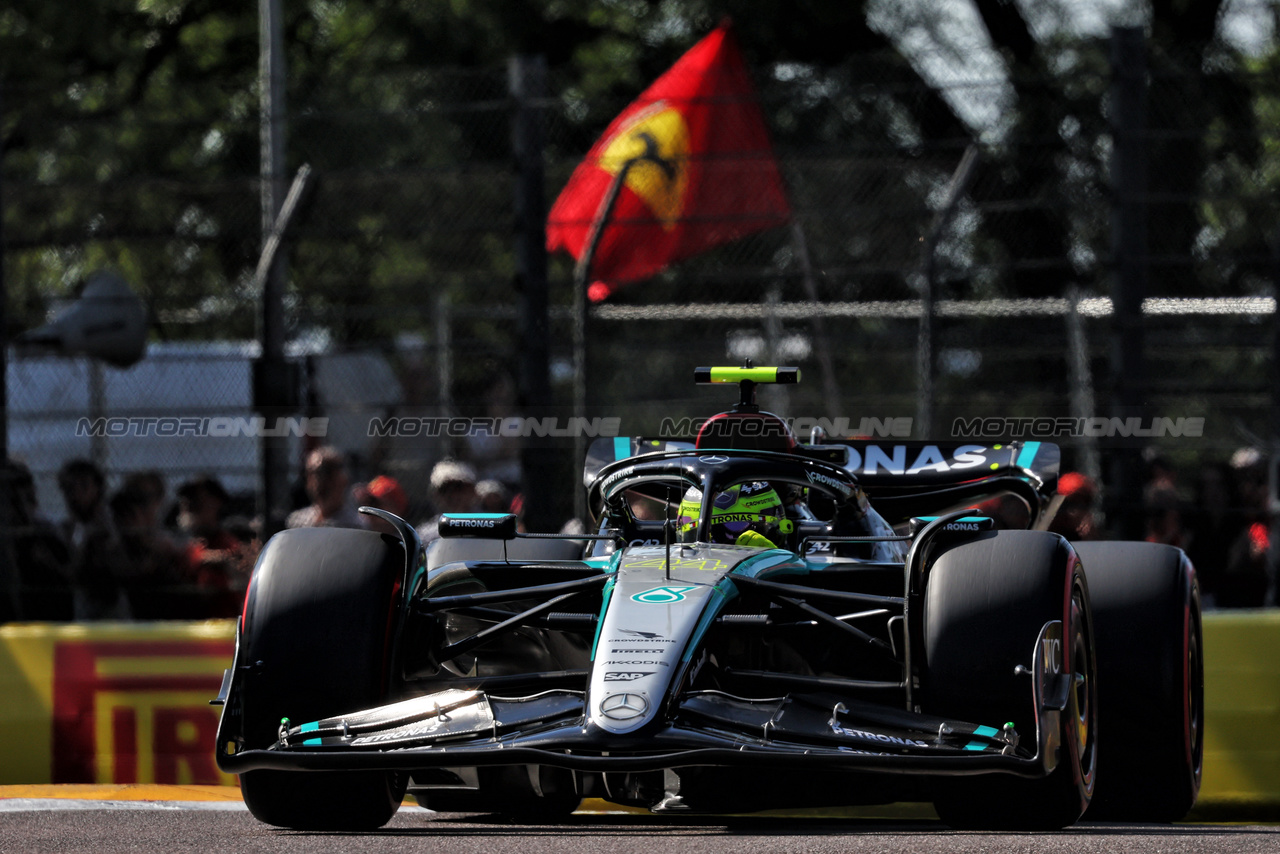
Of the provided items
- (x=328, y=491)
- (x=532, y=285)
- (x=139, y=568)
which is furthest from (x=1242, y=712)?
(x=139, y=568)

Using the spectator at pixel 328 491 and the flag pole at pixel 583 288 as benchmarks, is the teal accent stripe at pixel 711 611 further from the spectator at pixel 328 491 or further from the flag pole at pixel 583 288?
the spectator at pixel 328 491

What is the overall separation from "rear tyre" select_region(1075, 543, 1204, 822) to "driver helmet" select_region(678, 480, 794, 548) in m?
1.01

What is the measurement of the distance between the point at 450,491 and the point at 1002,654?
5065 mm

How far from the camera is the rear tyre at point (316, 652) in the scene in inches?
206

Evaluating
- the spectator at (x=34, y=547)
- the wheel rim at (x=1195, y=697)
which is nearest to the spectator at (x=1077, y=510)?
the wheel rim at (x=1195, y=697)

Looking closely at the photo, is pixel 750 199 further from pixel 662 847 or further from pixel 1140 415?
pixel 662 847

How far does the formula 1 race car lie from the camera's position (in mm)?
4855

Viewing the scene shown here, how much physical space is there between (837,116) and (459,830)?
8.54m

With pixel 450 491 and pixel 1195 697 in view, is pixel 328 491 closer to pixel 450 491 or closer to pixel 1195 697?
pixel 450 491

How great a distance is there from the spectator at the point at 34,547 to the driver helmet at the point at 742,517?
485 cm

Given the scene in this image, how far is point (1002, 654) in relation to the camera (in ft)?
16.3

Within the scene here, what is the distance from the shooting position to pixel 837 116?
43.9 ft

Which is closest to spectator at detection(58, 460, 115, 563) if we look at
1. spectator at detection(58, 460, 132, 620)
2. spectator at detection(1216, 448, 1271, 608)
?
spectator at detection(58, 460, 132, 620)

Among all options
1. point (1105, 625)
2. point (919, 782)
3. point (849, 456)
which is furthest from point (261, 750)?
point (849, 456)
